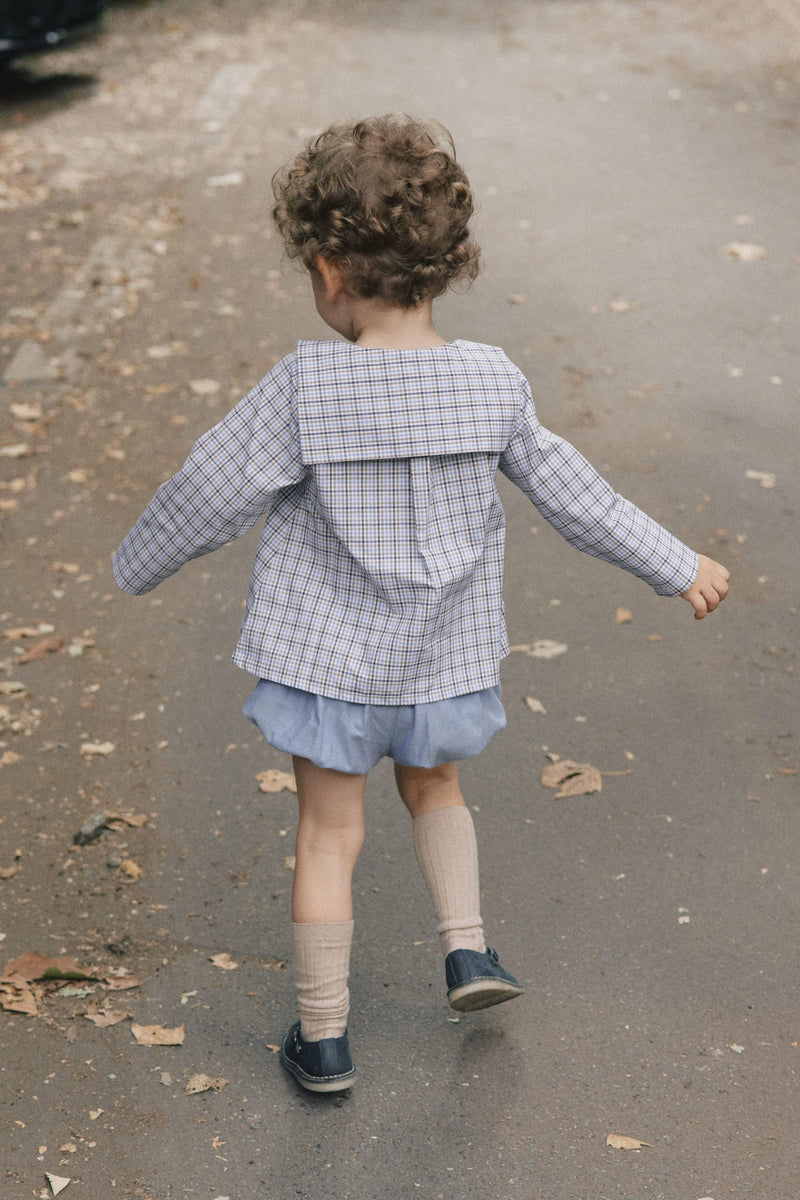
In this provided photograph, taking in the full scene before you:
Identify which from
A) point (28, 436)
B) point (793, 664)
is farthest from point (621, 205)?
point (793, 664)

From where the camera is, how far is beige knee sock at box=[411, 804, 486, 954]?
2600 mm

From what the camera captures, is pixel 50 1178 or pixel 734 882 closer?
pixel 50 1178

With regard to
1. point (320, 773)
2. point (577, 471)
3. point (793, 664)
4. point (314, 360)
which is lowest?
point (793, 664)

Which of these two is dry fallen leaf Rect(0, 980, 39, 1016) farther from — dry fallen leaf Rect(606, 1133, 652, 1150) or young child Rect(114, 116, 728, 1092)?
dry fallen leaf Rect(606, 1133, 652, 1150)

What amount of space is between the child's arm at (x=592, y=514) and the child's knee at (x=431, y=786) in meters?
0.57

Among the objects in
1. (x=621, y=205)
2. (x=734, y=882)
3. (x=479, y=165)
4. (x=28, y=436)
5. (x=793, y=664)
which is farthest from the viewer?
(x=479, y=165)

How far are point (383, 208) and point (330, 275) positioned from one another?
0.16m

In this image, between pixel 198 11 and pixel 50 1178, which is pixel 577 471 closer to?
pixel 50 1178

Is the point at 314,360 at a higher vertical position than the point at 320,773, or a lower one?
higher

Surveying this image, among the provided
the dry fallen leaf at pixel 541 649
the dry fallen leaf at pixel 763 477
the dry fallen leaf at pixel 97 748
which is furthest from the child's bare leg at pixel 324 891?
the dry fallen leaf at pixel 763 477

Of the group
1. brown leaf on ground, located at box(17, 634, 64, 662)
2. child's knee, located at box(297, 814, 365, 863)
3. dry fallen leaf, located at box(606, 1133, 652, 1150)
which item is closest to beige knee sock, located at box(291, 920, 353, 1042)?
child's knee, located at box(297, 814, 365, 863)

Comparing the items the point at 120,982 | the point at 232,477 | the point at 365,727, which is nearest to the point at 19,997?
the point at 120,982

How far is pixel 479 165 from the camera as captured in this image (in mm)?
8523

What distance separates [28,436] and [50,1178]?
389 centimetres
